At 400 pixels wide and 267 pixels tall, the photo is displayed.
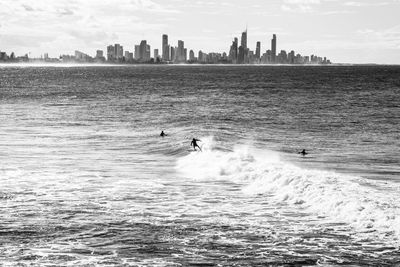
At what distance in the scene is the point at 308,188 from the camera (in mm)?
27969

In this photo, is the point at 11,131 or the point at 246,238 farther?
the point at 11,131

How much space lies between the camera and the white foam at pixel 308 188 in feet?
75.1

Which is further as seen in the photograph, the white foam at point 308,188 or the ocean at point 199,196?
the white foam at point 308,188

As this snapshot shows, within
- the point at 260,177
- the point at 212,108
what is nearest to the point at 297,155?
the point at 260,177

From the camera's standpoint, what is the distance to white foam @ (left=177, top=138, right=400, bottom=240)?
22891 mm

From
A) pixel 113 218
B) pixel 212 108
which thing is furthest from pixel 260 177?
A: pixel 212 108

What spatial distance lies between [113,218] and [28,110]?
58859 mm

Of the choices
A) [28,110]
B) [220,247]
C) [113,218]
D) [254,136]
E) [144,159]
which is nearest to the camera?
[220,247]

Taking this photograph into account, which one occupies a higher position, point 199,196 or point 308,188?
point 308,188

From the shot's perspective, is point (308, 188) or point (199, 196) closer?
point (199, 196)

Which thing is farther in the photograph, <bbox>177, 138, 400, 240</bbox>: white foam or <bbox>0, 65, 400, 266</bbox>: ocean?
<bbox>177, 138, 400, 240</bbox>: white foam

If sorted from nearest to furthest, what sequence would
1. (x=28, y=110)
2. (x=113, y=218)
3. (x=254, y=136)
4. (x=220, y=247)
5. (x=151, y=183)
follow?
(x=220, y=247), (x=113, y=218), (x=151, y=183), (x=254, y=136), (x=28, y=110)

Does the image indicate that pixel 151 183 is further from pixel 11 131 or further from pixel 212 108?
pixel 212 108

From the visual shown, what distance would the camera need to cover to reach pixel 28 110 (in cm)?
A: 7831
